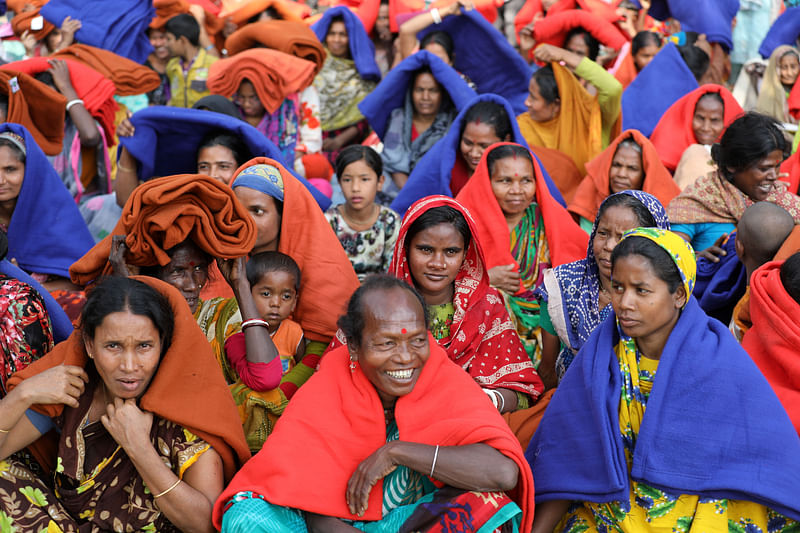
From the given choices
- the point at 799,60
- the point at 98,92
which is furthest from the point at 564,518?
the point at 799,60

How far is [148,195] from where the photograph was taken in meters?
3.47

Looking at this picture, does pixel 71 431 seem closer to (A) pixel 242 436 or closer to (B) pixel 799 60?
(A) pixel 242 436

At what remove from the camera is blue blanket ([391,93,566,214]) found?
18.2 ft

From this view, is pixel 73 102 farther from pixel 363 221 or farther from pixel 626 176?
pixel 626 176

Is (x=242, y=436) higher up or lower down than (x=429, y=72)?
lower down

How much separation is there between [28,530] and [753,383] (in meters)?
2.46

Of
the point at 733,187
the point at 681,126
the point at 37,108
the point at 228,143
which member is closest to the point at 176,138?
the point at 228,143

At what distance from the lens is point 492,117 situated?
5.46m

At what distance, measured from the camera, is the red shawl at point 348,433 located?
2887 millimetres

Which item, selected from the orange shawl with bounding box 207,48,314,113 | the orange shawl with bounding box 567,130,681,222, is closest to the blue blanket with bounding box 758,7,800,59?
the orange shawl with bounding box 567,130,681,222

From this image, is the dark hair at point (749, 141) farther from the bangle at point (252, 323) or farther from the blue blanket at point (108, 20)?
the blue blanket at point (108, 20)

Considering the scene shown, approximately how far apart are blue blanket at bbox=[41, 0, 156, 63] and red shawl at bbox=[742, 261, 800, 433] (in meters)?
5.73

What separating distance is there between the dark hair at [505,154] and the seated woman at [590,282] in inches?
37.1

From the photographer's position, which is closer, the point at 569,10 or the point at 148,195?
the point at 148,195
